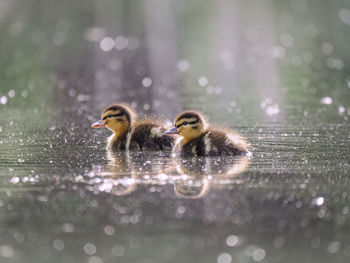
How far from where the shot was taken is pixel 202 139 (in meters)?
7.90

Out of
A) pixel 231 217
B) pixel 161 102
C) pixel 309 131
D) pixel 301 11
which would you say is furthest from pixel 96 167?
pixel 301 11

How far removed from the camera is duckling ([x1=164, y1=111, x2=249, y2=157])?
7.61m

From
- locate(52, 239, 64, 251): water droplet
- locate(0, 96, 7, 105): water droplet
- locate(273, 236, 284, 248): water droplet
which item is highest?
locate(0, 96, 7, 105): water droplet

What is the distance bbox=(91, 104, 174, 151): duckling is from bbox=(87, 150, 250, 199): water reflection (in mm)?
473

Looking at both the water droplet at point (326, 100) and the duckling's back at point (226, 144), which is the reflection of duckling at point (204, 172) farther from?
the water droplet at point (326, 100)

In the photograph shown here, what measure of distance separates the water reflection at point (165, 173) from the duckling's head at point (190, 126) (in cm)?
38

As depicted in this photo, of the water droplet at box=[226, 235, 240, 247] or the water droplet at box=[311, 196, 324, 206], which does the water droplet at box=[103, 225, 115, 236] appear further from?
the water droplet at box=[311, 196, 324, 206]

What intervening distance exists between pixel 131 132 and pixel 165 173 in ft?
6.59

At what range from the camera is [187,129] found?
26.5ft

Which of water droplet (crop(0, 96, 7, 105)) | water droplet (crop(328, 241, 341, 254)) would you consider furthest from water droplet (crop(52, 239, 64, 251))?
water droplet (crop(0, 96, 7, 105))

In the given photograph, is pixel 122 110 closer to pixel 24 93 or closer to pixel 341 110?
pixel 341 110

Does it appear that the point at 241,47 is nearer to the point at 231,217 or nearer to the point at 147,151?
the point at 147,151

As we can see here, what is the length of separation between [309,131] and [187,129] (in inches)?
60.9

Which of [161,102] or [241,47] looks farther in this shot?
[241,47]
